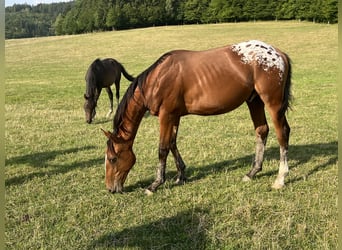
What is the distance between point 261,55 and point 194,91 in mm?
1115

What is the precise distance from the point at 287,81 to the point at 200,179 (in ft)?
6.66

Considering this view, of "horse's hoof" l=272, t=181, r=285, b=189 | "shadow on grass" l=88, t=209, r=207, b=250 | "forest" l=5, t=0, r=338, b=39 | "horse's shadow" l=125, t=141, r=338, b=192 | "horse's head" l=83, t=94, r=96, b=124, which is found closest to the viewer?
"shadow on grass" l=88, t=209, r=207, b=250

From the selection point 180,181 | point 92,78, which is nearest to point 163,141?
point 180,181

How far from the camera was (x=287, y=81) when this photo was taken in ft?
18.5

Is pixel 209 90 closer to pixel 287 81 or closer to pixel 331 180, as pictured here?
pixel 287 81

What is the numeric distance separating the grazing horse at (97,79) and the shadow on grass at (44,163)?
2639 millimetres

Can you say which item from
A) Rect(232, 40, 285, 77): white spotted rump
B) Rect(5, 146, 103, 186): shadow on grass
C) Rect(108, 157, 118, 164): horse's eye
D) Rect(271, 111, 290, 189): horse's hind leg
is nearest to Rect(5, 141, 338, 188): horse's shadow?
Rect(5, 146, 103, 186): shadow on grass

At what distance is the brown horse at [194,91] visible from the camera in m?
5.39

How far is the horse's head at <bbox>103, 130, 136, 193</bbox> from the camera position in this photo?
534 centimetres

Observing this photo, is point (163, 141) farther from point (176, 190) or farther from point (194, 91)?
point (194, 91)

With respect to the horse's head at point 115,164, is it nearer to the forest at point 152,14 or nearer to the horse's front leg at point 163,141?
the horse's front leg at point 163,141

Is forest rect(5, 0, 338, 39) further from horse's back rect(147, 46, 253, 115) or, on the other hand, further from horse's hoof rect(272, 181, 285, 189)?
horse's hoof rect(272, 181, 285, 189)

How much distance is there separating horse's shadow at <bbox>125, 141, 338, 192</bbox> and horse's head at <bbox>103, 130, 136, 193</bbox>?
276 mm

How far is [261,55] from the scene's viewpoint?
5449 mm
